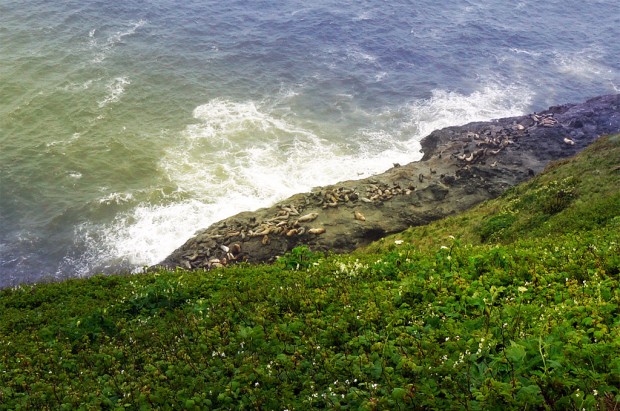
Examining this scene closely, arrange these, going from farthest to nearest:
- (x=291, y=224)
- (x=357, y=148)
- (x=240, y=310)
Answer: (x=357, y=148) → (x=291, y=224) → (x=240, y=310)

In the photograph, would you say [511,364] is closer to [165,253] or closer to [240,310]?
[240,310]

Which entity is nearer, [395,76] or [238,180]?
[238,180]

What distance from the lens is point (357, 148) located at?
1679 inches

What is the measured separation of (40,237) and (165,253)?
334 inches

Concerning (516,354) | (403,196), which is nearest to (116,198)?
(403,196)

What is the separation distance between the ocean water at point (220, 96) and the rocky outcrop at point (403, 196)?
361 centimetres

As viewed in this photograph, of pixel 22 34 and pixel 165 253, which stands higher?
pixel 22 34

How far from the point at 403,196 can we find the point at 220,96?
2322 centimetres

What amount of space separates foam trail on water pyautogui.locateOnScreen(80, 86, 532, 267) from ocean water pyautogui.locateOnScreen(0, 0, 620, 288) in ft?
0.46

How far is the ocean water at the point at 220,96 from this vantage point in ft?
113

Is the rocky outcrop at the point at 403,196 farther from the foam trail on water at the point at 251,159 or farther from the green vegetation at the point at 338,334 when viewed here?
the green vegetation at the point at 338,334

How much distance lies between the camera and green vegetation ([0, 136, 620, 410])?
318 inches

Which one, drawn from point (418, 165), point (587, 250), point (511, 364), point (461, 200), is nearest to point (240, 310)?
point (511, 364)

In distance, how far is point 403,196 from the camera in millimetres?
33125
